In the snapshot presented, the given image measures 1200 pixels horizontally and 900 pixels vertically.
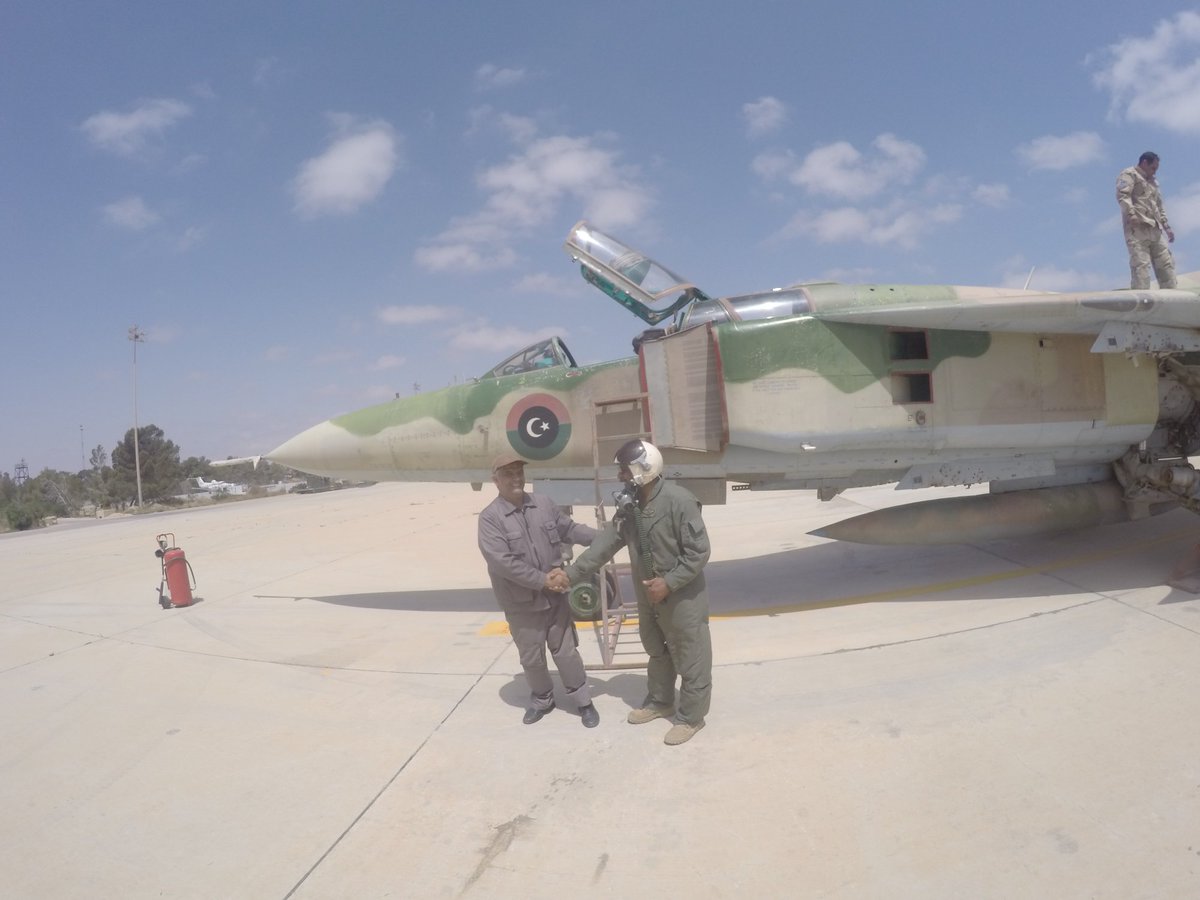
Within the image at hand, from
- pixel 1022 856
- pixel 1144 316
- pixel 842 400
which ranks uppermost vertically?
pixel 1144 316

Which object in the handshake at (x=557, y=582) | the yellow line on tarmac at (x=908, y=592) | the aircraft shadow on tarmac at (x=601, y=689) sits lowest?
the aircraft shadow on tarmac at (x=601, y=689)

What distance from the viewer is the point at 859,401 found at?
612 cm

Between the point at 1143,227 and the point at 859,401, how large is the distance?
3.21 m

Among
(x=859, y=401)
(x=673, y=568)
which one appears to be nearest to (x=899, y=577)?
(x=859, y=401)

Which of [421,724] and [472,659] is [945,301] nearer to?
[472,659]

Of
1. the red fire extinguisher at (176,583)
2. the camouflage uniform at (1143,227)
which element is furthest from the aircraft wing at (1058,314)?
the red fire extinguisher at (176,583)

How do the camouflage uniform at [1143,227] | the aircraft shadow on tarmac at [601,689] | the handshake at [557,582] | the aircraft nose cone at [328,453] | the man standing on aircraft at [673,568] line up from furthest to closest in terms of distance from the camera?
the aircraft nose cone at [328,453] < the camouflage uniform at [1143,227] < the aircraft shadow on tarmac at [601,689] < the handshake at [557,582] < the man standing on aircraft at [673,568]

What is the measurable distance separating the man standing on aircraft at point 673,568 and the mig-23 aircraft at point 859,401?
7.50 ft

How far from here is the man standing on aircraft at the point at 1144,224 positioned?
6250 mm

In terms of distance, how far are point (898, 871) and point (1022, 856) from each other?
475 millimetres

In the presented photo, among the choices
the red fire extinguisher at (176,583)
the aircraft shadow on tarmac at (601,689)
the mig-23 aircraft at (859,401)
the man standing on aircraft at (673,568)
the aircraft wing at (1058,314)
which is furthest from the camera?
the red fire extinguisher at (176,583)

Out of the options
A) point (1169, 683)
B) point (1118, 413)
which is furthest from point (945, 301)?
point (1169, 683)

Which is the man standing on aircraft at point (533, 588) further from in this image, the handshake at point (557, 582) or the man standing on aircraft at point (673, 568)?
the man standing on aircraft at point (673, 568)

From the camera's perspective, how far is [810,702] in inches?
154
